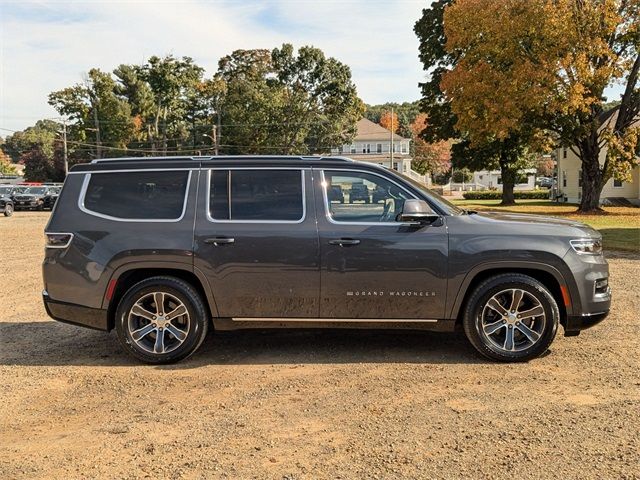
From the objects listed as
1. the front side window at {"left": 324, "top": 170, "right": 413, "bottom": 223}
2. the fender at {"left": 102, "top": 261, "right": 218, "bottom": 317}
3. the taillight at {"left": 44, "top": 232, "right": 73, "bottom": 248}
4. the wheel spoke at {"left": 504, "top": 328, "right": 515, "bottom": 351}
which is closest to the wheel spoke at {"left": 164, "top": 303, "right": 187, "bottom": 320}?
the fender at {"left": 102, "top": 261, "right": 218, "bottom": 317}

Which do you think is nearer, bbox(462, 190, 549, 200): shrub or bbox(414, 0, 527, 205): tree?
bbox(414, 0, 527, 205): tree

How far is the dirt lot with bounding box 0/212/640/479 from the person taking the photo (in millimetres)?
3359

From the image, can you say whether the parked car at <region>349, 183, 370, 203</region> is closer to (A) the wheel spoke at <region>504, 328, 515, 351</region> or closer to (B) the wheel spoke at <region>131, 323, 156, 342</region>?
(A) the wheel spoke at <region>504, 328, 515, 351</region>

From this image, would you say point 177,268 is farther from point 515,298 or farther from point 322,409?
point 515,298

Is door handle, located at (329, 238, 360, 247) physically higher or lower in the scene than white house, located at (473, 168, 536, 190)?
lower

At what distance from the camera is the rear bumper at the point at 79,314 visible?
530 cm

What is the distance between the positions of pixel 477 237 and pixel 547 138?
27141 mm

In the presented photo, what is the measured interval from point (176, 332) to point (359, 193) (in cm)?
222

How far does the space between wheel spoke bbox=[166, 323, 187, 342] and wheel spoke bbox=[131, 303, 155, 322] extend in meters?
0.19

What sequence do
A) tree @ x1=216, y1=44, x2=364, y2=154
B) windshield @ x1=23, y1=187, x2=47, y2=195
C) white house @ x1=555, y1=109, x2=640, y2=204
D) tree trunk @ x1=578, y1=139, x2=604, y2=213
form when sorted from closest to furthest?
tree trunk @ x1=578, y1=139, x2=604, y2=213
windshield @ x1=23, y1=187, x2=47, y2=195
white house @ x1=555, y1=109, x2=640, y2=204
tree @ x1=216, y1=44, x2=364, y2=154

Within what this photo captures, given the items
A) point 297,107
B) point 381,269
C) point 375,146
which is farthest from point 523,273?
point 375,146

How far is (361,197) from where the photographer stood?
5344 millimetres

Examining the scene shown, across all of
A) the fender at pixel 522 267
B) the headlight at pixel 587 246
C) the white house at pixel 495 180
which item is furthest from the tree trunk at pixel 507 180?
the white house at pixel 495 180

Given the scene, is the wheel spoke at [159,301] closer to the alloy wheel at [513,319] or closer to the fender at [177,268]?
the fender at [177,268]
